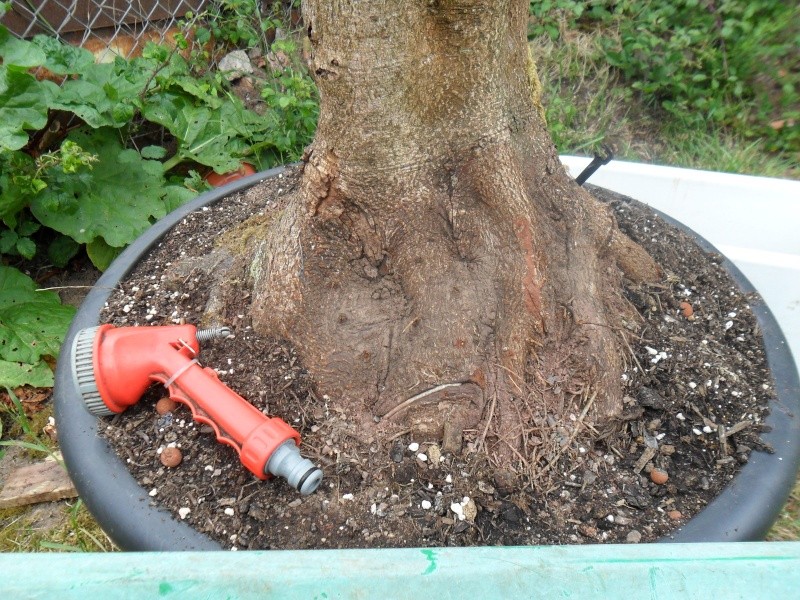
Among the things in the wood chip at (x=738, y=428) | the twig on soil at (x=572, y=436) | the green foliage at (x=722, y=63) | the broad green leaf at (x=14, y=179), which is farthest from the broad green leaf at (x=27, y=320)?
the green foliage at (x=722, y=63)

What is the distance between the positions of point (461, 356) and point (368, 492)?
0.27m

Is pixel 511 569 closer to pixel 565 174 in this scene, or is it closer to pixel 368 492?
pixel 368 492

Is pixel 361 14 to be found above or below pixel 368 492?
above

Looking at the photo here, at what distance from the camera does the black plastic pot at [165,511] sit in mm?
824

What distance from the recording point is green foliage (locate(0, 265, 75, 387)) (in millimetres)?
1548

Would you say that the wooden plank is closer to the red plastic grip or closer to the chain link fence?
the red plastic grip

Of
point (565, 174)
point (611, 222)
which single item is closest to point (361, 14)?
point (565, 174)

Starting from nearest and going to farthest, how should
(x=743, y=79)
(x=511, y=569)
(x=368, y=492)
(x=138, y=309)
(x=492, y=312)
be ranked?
(x=511, y=569) → (x=368, y=492) → (x=492, y=312) → (x=138, y=309) → (x=743, y=79)

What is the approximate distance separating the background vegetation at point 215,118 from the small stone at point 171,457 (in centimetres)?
55

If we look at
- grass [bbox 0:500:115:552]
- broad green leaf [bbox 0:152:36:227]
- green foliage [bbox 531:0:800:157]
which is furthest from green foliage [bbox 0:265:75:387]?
→ green foliage [bbox 531:0:800:157]

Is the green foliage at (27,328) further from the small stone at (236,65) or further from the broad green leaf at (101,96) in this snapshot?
the small stone at (236,65)

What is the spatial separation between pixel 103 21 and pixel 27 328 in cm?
111

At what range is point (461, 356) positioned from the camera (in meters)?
1.00

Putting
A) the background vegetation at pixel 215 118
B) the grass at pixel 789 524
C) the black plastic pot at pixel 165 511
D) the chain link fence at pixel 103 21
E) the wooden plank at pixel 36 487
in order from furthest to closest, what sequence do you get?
the chain link fence at pixel 103 21 < the background vegetation at pixel 215 118 < the wooden plank at pixel 36 487 < the grass at pixel 789 524 < the black plastic pot at pixel 165 511
